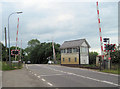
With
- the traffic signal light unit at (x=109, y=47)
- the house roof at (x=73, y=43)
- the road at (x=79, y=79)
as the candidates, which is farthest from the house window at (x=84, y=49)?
the road at (x=79, y=79)

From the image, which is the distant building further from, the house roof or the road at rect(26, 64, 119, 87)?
the road at rect(26, 64, 119, 87)

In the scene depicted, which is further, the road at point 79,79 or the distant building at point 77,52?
the distant building at point 77,52

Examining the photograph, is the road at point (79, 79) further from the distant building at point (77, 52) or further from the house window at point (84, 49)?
the house window at point (84, 49)

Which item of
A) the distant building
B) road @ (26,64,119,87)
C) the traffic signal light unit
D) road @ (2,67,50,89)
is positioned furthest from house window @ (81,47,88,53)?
road @ (2,67,50,89)

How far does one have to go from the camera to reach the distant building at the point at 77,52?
5191 cm

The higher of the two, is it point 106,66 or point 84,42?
point 84,42

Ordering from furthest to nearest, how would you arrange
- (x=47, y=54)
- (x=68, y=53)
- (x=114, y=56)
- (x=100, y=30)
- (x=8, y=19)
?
(x=47, y=54) < (x=68, y=53) < (x=114, y=56) < (x=8, y=19) < (x=100, y=30)

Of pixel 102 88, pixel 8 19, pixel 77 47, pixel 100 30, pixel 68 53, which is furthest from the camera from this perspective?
pixel 68 53

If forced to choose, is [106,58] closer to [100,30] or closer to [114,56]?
[100,30]

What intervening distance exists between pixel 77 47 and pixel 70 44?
4.80 metres

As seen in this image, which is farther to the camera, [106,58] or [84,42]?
[84,42]

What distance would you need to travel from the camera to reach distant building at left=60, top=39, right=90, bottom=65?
51906 millimetres

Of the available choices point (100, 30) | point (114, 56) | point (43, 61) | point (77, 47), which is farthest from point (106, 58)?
point (43, 61)

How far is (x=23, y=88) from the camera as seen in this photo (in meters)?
9.98
